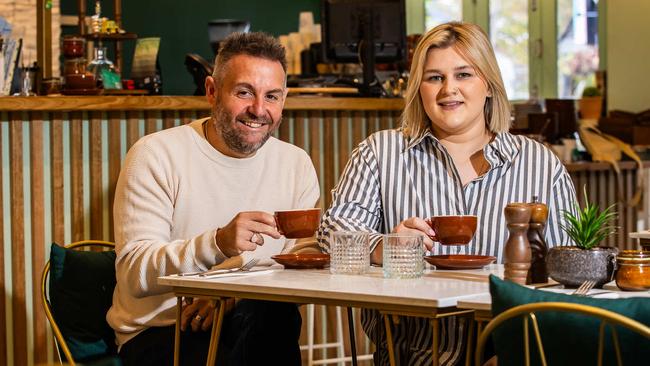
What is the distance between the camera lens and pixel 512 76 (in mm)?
9867

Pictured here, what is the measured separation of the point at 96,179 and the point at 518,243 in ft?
7.25

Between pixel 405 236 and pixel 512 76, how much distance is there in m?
7.64

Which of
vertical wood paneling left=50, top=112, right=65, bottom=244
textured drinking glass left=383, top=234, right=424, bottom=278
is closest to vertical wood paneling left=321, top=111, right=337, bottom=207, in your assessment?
vertical wood paneling left=50, top=112, right=65, bottom=244

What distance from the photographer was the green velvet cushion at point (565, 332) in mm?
1764

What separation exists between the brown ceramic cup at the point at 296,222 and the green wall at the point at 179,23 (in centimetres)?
702

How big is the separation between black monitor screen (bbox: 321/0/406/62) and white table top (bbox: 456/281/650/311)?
3250 millimetres

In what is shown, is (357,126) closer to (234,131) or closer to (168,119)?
(168,119)

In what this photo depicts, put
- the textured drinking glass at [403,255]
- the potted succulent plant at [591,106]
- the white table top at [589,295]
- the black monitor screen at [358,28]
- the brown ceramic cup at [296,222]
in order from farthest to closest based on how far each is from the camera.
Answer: the potted succulent plant at [591,106] < the black monitor screen at [358,28] < the brown ceramic cup at [296,222] < the textured drinking glass at [403,255] < the white table top at [589,295]

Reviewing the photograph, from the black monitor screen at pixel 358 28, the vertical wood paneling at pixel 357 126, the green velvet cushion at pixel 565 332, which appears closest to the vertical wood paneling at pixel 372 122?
the vertical wood paneling at pixel 357 126

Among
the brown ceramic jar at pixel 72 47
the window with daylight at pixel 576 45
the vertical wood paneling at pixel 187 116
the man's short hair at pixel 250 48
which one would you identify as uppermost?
the window with daylight at pixel 576 45

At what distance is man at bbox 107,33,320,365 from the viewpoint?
284 centimetres

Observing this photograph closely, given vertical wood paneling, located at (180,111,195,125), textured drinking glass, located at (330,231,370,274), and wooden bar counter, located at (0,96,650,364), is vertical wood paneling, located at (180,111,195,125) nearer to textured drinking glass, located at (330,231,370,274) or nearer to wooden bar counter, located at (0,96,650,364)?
wooden bar counter, located at (0,96,650,364)

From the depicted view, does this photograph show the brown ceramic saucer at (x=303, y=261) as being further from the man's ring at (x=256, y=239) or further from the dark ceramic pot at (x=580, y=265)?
the dark ceramic pot at (x=580, y=265)

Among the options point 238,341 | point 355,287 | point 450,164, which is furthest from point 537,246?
point 238,341
